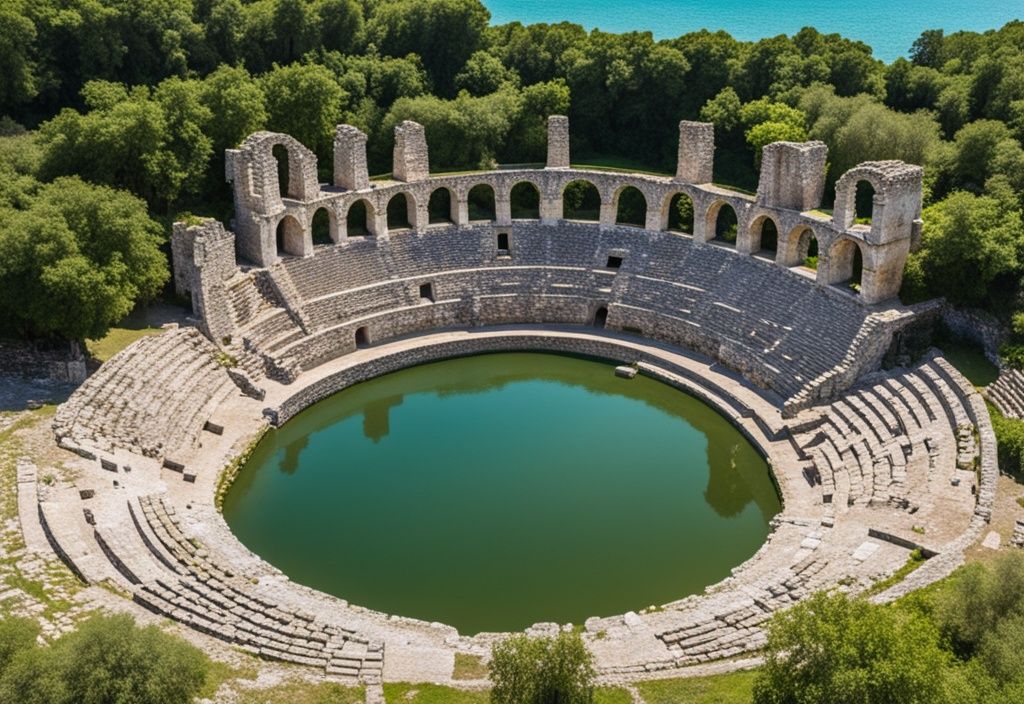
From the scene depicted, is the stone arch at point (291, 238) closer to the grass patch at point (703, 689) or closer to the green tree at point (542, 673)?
the green tree at point (542, 673)

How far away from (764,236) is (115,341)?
21351 mm

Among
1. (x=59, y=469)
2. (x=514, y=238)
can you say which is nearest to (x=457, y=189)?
(x=514, y=238)

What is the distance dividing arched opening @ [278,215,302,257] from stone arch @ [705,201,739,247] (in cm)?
1353

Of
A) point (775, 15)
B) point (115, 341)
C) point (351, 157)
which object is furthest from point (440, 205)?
point (775, 15)

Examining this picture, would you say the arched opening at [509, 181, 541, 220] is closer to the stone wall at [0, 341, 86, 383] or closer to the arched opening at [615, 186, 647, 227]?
the arched opening at [615, 186, 647, 227]

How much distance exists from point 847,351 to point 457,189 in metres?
14.6

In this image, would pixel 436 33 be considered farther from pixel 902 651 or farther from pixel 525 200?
pixel 902 651

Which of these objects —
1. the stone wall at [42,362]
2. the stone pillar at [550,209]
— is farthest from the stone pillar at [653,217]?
the stone wall at [42,362]

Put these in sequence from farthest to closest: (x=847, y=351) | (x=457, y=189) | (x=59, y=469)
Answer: (x=457, y=189) < (x=847, y=351) < (x=59, y=469)

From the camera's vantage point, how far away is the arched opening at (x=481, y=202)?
126 ft

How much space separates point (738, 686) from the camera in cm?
1678

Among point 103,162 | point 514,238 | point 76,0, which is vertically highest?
point 76,0

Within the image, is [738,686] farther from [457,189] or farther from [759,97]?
[759,97]

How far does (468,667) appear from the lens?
59.0 ft
